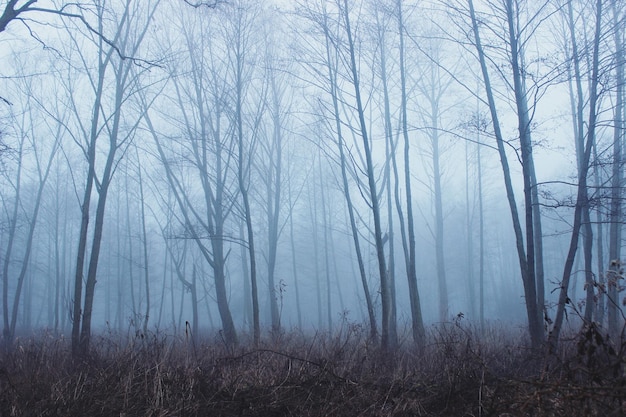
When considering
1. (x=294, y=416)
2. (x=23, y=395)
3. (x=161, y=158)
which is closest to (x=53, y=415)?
(x=23, y=395)

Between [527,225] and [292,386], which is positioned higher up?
[527,225]

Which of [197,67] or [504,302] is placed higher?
[197,67]

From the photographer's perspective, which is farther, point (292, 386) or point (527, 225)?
point (527, 225)

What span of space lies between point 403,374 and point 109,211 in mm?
26822

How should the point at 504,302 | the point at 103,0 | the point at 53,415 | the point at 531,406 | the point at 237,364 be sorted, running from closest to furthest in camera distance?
the point at 531,406
the point at 53,415
the point at 237,364
the point at 103,0
the point at 504,302

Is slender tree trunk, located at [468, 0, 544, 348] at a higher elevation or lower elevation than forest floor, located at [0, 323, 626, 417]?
higher

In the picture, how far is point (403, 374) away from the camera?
519 cm

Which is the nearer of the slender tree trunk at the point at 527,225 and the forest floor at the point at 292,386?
the forest floor at the point at 292,386

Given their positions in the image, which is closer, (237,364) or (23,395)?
(23,395)


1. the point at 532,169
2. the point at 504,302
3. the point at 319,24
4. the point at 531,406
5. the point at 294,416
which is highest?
the point at 319,24

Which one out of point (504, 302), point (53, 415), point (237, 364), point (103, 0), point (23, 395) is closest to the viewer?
point (53, 415)

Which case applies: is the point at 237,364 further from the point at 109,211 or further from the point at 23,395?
the point at 109,211

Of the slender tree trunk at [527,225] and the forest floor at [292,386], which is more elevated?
the slender tree trunk at [527,225]

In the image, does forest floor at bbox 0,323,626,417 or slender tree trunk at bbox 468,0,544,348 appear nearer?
forest floor at bbox 0,323,626,417
